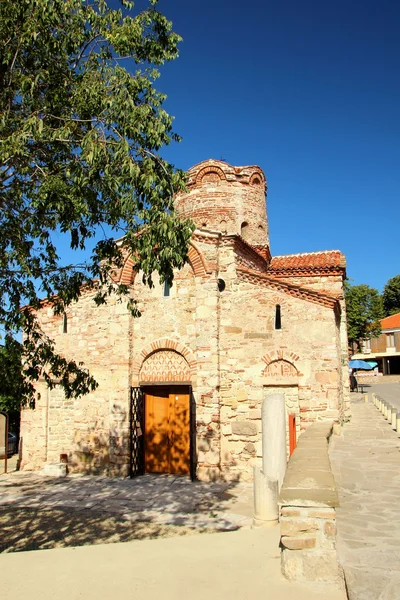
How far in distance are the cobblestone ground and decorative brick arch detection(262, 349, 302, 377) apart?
9.26 feet

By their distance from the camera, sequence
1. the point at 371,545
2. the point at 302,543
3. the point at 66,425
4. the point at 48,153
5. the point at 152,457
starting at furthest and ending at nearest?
1. the point at 66,425
2. the point at 152,457
3. the point at 48,153
4. the point at 371,545
5. the point at 302,543

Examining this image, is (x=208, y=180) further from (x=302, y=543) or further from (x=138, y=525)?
(x=302, y=543)

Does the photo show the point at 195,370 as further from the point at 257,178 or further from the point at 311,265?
the point at 257,178

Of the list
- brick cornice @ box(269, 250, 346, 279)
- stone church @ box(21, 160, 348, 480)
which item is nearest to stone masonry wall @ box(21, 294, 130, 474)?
stone church @ box(21, 160, 348, 480)

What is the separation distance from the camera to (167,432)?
13.1m

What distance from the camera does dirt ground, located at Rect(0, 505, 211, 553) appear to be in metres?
8.28

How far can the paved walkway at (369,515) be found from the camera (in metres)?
3.88

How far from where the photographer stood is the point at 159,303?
13492mm

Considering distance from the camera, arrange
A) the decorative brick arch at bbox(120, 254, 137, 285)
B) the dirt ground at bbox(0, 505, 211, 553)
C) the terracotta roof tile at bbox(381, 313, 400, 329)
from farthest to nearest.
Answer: the terracotta roof tile at bbox(381, 313, 400, 329) < the decorative brick arch at bbox(120, 254, 137, 285) < the dirt ground at bbox(0, 505, 211, 553)

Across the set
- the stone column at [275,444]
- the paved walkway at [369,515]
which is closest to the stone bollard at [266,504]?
the stone column at [275,444]

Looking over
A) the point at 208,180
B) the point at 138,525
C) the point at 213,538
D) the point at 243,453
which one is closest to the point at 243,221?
the point at 208,180

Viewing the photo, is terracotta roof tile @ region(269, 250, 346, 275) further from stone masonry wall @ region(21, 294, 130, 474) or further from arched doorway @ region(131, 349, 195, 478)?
stone masonry wall @ region(21, 294, 130, 474)

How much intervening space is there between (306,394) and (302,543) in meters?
7.92

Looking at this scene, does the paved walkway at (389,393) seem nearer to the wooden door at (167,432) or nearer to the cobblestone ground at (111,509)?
the wooden door at (167,432)
